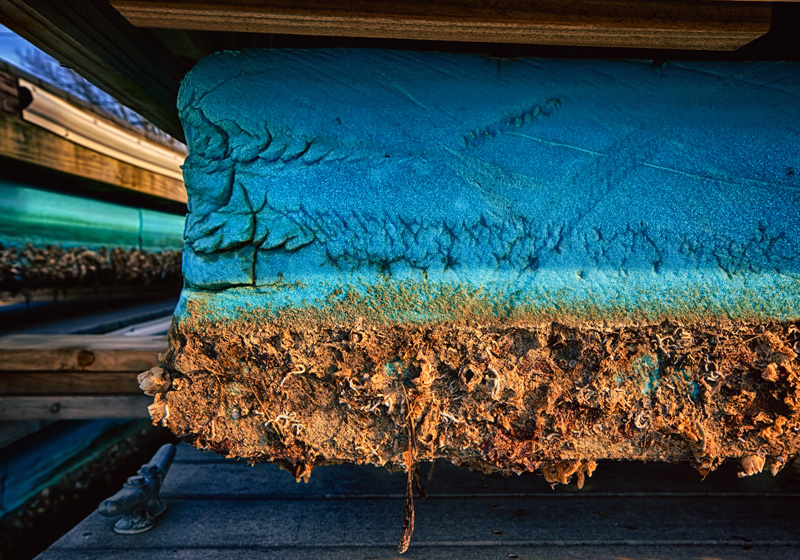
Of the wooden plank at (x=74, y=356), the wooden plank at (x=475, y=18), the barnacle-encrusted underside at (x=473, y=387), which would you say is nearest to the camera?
the wooden plank at (x=475, y=18)

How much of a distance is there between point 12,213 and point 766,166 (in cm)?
252

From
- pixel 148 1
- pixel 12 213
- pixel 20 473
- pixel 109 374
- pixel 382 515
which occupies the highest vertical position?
pixel 148 1

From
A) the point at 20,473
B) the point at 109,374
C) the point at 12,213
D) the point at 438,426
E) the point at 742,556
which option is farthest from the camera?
the point at 12,213

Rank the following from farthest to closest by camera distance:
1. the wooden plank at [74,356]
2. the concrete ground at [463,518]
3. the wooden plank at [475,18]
→ the wooden plank at [74,356] → the concrete ground at [463,518] → the wooden plank at [475,18]

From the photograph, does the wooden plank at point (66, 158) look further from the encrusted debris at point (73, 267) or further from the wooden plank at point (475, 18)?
the wooden plank at point (475, 18)

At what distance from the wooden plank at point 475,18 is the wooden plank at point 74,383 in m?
1.19

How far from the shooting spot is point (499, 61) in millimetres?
829

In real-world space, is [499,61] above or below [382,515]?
above

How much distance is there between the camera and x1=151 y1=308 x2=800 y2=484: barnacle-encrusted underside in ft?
2.56

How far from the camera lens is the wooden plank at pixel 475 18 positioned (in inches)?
24.5

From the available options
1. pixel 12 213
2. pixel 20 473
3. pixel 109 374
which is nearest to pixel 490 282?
pixel 109 374

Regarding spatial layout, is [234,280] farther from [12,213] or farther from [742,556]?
[12,213]

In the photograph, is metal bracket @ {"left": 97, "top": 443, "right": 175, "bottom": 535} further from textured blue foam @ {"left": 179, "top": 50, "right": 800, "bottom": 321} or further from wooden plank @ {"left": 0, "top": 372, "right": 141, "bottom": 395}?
textured blue foam @ {"left": 179, "top": 50, "right": 800, "bottom": 321}

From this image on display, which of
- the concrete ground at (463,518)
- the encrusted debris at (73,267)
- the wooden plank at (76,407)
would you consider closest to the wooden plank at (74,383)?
the wooden plank at (76,407)
